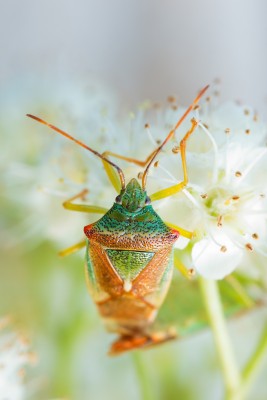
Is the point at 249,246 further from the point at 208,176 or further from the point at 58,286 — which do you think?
the point at 58,286

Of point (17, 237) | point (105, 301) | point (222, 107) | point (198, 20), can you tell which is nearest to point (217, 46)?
point (198, 20)

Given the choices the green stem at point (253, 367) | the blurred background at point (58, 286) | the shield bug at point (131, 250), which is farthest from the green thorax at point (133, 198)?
the green stem at point (253, 367)

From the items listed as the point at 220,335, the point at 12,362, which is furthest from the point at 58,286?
the point at 220,335

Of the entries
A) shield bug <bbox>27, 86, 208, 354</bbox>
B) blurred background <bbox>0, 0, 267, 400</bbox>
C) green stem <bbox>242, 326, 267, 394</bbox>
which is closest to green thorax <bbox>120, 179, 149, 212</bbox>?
shield bug <bbox>27, 86, 208, 354</bbox>

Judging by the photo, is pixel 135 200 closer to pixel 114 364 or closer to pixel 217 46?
pixel 114 364

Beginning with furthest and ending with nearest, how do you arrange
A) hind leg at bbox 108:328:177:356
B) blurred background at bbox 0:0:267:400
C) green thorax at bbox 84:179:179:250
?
blurred background at bbox 0:0:267:400 → hind leg at bbox 108:328:177:356 → green thorax at bbox 84:179:179:250

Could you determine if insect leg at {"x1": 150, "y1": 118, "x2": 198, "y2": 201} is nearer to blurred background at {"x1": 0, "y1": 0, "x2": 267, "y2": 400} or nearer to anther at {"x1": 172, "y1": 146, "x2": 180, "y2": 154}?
anther at {"x1": 172, "y1": 146, "x2": 180, "y2": 154}
